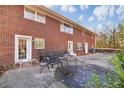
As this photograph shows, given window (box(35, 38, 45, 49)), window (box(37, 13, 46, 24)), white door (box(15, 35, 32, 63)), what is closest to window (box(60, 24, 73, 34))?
window (box(37, 13, 46, 24))

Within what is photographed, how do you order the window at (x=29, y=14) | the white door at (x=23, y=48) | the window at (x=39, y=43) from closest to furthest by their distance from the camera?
the white door at (x=23, y=48) → the window at (x=29, y=14) → the window at (x=39, y=43)

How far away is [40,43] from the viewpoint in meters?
7.08

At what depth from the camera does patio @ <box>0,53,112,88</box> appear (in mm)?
5051

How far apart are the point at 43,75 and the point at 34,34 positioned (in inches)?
77.6

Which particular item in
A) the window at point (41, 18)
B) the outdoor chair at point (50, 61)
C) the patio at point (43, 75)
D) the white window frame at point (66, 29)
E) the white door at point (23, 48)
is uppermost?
the window at point (41, 18)

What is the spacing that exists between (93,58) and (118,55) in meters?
1.27

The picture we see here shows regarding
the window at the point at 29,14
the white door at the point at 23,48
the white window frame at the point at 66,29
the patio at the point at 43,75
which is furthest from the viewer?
the white window frame at the point at 66,29

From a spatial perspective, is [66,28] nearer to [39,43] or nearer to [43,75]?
[39,43]

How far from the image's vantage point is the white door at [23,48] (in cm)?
625

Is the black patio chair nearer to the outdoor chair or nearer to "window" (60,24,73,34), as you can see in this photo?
the outdoor chair

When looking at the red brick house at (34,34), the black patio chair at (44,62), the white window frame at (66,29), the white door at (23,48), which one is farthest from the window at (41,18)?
the black patio chair at (44,62)

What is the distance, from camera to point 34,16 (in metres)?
Answer: 6.95

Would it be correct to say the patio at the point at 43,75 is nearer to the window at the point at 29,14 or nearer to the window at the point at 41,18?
the window at the point at 29,14
